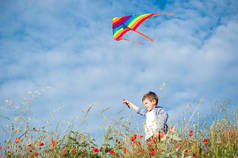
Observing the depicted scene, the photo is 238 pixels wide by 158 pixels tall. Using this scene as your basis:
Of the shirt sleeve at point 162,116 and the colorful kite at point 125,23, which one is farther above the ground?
the colorful kite at point 125,23

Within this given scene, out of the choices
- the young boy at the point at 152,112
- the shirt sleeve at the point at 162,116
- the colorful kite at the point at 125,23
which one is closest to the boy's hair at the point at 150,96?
the young boy at the point at 152,112

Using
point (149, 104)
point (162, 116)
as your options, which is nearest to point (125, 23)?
point (149, 104)

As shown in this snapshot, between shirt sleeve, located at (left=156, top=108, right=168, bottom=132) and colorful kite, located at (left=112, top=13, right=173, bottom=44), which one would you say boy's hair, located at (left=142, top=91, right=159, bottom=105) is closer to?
shirt sleeve, located at (left=156, top=108, right=168, bottom=132)

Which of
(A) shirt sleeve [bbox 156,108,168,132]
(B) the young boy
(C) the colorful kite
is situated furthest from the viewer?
(C) the colorful kite

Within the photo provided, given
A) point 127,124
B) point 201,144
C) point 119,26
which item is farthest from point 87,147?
point 119,26

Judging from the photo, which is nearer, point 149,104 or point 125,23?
point 149,104

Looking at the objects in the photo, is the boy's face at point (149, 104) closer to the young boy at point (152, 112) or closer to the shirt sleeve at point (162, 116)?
the young boy at point (152, 112)

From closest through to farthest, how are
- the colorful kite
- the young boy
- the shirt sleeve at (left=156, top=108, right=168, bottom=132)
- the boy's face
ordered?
the young boy → the shirt sleeve at (left=156, top=108, right=168, bottom=132) → the boy's face → the colorful kite

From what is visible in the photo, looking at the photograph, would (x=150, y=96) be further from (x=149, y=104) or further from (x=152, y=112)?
(x=152, y=112)

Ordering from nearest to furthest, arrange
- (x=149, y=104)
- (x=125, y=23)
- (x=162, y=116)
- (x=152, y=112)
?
1. (x=162, y=116)
2. (x=152, y=112)
3. (x=149, y=104)
4. (x=125, y=23)

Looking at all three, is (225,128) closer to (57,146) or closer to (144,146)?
(144,146)

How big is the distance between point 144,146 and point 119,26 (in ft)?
15.5

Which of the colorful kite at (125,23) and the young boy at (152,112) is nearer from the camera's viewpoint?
the young boy at (152,112)

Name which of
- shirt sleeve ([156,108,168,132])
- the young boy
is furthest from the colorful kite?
shirt sleeve ([156,108,168,132])
